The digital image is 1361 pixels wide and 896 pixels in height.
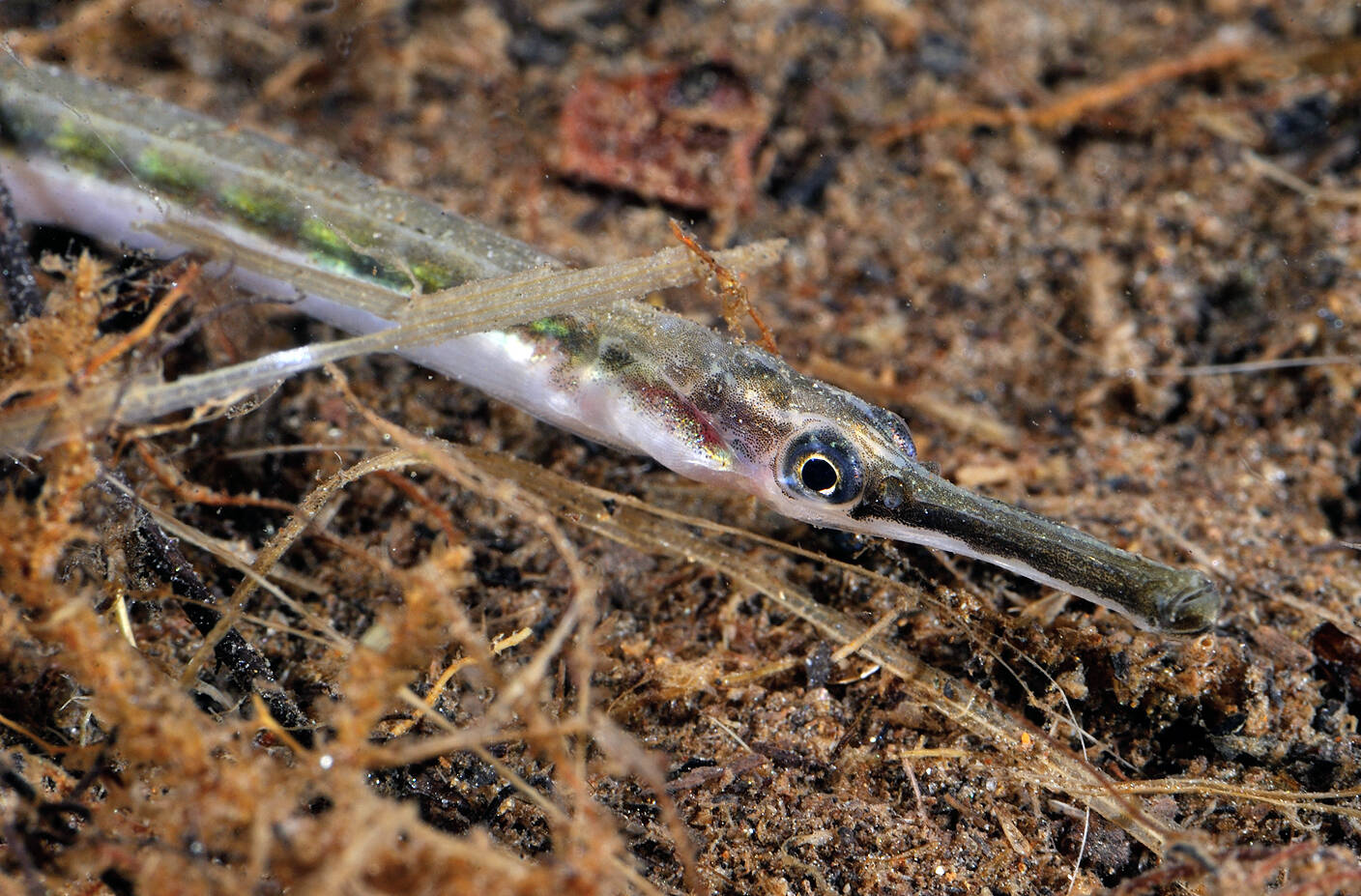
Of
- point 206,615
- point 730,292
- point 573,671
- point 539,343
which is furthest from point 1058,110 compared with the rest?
point 206,615

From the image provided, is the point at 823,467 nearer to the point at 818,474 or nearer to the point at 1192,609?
the point at 818,474

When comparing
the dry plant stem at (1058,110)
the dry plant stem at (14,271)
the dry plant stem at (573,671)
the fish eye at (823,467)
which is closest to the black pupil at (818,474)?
the fish eye at (823,467)

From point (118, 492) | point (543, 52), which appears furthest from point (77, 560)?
point (543, 52)

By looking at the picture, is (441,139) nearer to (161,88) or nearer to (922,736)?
(161,88)

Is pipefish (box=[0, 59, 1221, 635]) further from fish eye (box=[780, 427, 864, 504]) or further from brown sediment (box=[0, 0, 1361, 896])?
brown sediment (box=[0, 0, 1361, 896])

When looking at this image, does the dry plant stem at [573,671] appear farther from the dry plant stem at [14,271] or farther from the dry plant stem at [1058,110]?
the dry plant stem at [1058,110]

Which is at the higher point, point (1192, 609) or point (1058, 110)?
point (1058, 110)
